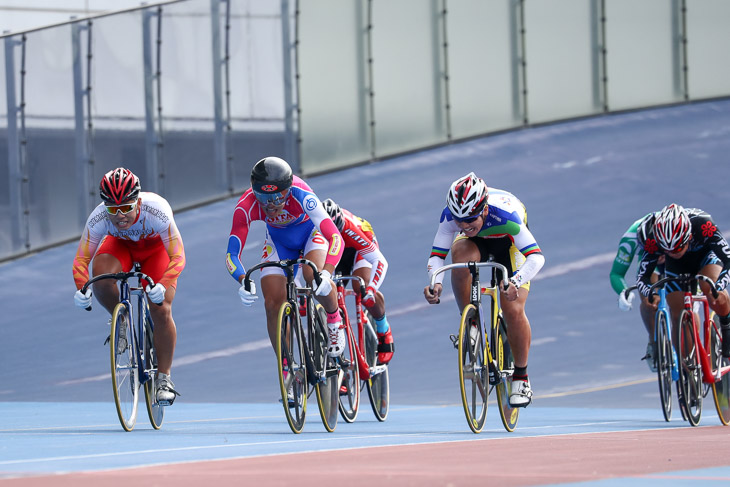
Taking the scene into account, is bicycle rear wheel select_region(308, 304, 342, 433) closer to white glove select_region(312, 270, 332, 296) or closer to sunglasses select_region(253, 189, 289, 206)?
white glove select_region(312, 270, 332, 296)

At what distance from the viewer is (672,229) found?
8.22 meters

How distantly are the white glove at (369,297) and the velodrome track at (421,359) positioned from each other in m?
0.80

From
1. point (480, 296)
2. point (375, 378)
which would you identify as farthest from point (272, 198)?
point (375, 378)

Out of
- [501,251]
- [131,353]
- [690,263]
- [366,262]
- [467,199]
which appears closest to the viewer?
[467,199]

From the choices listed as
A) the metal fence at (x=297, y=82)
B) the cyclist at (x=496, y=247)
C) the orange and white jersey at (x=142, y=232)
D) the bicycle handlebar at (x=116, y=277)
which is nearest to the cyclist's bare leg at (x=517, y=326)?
the cyclist at (x=496, y=247)

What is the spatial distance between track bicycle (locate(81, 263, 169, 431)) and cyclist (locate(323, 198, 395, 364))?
157 centimetres

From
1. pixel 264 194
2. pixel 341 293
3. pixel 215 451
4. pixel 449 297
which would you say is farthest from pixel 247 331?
pixel 215 451

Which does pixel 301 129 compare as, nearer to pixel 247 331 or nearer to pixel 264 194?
pixel 247 331

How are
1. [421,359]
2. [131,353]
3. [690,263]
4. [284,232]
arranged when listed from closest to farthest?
1. [131,353]
2. [284,232]
3. [690,263]
4. [421,359]

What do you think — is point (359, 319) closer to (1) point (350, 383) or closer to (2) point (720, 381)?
(1) point (350, 383)

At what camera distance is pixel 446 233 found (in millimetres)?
7836

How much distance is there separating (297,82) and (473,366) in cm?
1701

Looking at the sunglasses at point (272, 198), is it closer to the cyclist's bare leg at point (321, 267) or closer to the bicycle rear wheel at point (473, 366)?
the cyclist's bare leg at point (321, 267)

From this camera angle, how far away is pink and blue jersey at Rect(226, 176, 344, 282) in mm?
7668
